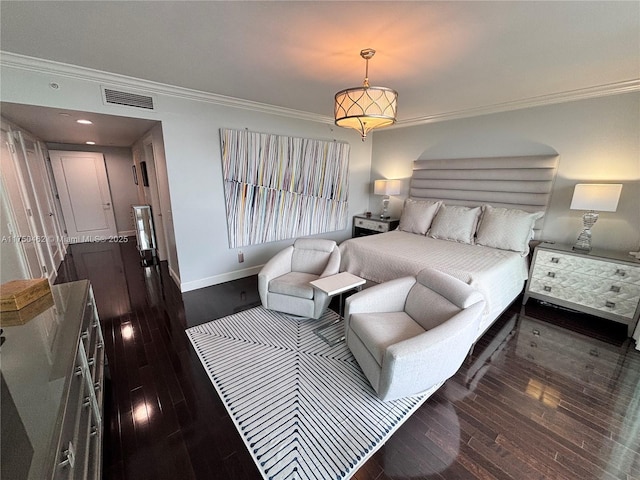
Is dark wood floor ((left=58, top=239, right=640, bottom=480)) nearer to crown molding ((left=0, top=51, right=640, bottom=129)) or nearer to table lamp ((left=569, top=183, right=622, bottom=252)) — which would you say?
table lamp ((left=569, top=183, right=622, bottom=252))

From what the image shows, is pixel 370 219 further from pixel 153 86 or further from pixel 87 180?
pixel 87 180

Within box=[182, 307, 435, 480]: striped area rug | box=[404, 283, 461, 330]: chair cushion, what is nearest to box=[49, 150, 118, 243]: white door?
box=[182, 307, 435, 480]: striped area rug

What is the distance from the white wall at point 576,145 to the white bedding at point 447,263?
0.86 metres

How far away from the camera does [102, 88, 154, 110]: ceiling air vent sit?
2.60 meters

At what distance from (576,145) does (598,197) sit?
0.76 meters

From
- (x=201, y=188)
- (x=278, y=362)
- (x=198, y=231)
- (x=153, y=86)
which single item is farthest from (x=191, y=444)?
(x=153, y=86)

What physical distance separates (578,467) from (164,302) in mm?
3842

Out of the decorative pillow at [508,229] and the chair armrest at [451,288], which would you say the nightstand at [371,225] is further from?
the chair armrest at [451,288]

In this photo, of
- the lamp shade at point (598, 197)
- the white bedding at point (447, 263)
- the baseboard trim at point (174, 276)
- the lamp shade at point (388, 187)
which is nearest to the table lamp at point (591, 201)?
the lamp shade at point (598, 197)

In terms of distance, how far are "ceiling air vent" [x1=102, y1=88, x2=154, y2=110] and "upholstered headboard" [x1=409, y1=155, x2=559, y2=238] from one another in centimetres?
393

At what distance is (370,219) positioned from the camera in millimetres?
4848

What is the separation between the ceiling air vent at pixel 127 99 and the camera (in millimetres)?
2598

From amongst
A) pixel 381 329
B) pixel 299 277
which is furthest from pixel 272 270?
pixel 381 329

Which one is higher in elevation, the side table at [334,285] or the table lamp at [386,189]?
the table lamp at [386,189]
